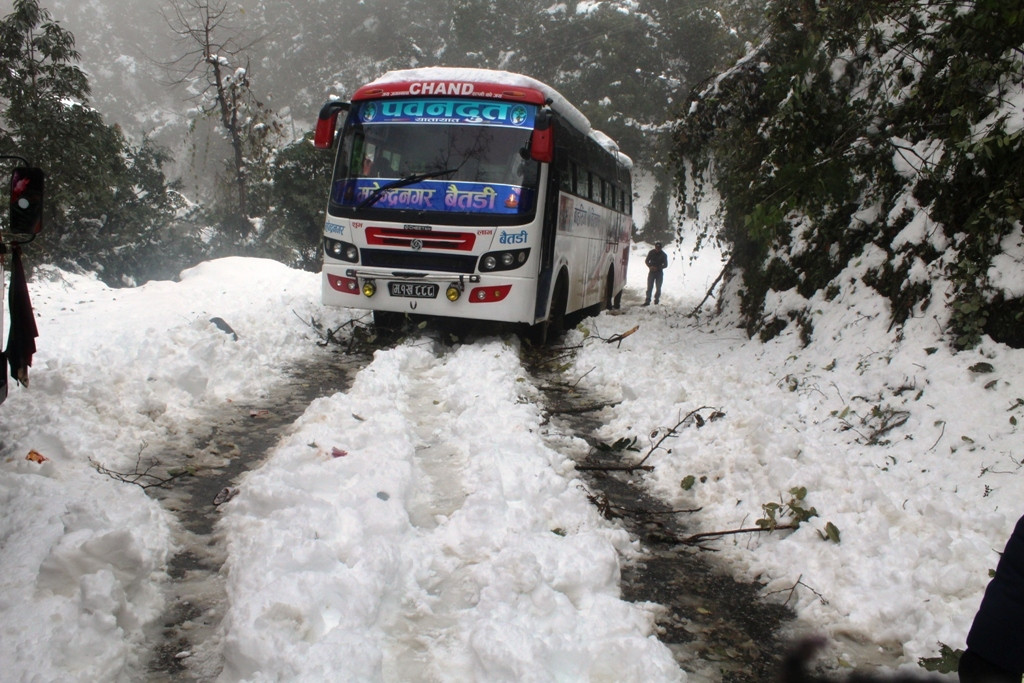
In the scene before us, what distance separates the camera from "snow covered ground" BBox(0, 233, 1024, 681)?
3.00 meters

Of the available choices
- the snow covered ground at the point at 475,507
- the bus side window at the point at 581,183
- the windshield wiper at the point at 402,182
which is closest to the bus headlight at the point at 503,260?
the windshield wiper at the point at 402,182

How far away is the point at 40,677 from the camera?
259 cm

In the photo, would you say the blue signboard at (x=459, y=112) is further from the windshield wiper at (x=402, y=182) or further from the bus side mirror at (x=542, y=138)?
the windshield wiper at (x=402, y=182)

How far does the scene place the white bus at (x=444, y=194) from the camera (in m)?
8.72

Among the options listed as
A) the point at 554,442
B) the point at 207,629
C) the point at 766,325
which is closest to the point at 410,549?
the point at 207,629

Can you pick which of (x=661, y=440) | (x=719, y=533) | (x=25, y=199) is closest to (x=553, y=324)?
(x=661, y=440)

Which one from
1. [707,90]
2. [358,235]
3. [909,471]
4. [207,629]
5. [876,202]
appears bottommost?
[207,629]

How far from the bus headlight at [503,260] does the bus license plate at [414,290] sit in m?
0.68

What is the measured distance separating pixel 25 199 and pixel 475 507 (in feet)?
9.38

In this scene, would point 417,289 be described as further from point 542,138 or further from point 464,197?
point 542,138

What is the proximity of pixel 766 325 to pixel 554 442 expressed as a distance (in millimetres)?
4220

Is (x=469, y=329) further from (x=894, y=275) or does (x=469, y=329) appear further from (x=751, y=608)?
(x=751, y=608)

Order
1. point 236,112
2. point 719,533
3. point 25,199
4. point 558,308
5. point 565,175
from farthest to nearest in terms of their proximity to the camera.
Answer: point 236,112 < point 558,308 < point 565,175 < point 719,533 < point 25,199

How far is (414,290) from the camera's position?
8.95 m
